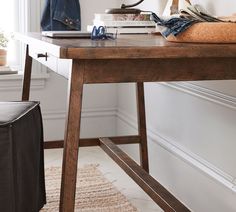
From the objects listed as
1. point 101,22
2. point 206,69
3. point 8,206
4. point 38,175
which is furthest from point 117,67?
point 38,175

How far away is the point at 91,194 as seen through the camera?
7.88ft

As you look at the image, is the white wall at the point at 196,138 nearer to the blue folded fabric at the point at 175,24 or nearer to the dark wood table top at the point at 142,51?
the blue folded fabric at the point at 175,24

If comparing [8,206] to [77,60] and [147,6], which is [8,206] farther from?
[147,6]

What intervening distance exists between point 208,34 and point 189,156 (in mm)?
943

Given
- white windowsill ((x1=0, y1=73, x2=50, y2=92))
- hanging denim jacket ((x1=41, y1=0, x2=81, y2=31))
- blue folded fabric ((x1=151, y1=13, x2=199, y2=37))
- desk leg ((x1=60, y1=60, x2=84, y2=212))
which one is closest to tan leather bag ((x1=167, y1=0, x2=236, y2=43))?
blue folded fabric ((x1=151, y1=13, x2=199, y2=37))

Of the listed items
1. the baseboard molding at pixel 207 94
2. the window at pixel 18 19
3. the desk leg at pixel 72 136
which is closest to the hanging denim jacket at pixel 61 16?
the window at pixel 18 19

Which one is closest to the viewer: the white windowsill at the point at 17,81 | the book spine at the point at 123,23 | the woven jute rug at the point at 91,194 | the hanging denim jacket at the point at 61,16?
the book spine at the point at 123,23

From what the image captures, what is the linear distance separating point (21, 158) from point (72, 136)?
0.53 metres

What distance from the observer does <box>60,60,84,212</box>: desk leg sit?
1.30m

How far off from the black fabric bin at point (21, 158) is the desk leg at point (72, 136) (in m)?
0.39

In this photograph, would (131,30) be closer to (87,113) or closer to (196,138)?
(196,138)

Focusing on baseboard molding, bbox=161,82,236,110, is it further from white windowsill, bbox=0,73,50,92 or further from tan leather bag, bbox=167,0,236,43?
white windowsill, bbox=0,73,50,92

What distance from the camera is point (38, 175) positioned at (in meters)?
2.04

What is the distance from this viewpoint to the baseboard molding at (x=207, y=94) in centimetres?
190
